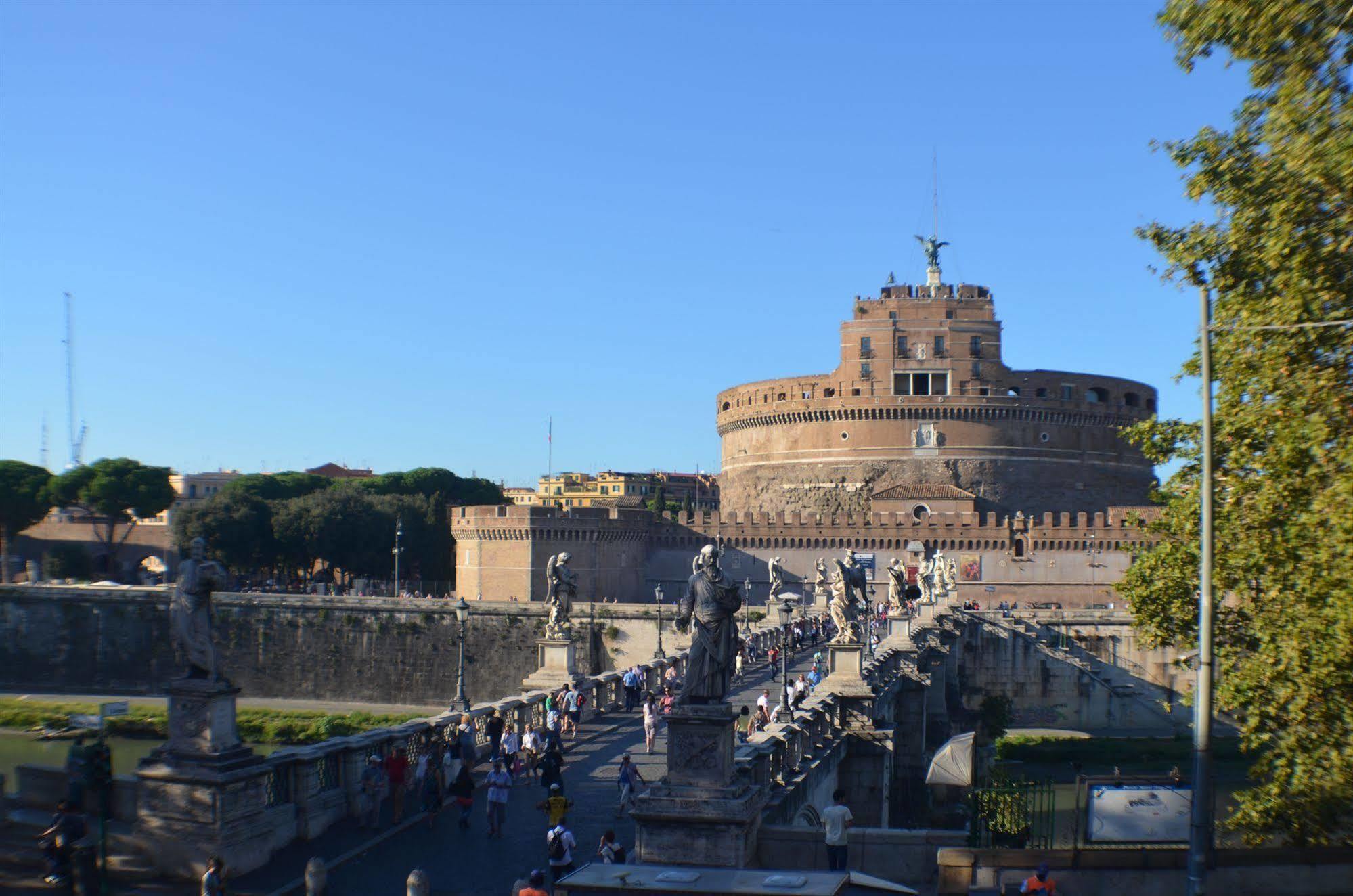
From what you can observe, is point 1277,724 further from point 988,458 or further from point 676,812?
point 988,458

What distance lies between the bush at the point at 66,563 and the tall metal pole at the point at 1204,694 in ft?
204

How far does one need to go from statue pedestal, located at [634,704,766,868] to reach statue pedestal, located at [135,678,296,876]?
12.1 ft

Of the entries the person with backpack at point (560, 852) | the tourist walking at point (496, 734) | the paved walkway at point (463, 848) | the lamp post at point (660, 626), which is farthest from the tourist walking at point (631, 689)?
the person with backpack at point (560, 852)

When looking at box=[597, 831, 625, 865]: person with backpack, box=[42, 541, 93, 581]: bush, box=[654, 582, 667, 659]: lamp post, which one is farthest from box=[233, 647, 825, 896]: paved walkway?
box=[42, 541, 93, 581]: bush

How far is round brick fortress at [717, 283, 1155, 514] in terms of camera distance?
214ft

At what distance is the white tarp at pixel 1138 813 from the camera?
9.61 m

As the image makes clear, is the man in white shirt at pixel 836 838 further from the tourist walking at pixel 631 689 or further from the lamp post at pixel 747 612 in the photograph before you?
the tourist walking at pixel 631 689

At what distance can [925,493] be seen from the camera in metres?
61.0

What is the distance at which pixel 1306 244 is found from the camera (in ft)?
38.4

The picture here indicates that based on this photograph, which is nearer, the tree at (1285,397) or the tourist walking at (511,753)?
the tree at (1285,397)

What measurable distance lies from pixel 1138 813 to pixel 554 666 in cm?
1260

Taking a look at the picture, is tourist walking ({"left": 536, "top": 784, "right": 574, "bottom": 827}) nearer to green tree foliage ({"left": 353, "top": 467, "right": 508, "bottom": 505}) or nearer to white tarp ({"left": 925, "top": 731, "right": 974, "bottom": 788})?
white tarp ({"left": 925, "top": 731, "right": 974, "bottom": 788})

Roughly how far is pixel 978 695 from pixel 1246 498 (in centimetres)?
2870

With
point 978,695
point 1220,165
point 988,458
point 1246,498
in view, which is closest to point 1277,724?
point 1246,498
